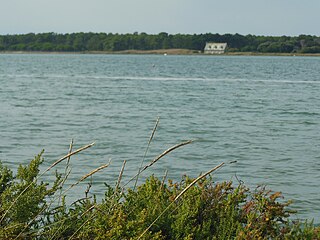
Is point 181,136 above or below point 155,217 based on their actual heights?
below

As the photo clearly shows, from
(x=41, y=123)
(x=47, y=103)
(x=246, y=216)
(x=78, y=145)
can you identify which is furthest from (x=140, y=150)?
(x=47, y=103)

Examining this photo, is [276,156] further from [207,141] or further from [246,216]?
[246,216]

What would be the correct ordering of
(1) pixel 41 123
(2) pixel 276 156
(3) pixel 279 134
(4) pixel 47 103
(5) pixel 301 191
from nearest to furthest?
(5) pixel 301 191 → (2) pixel 276 156 → (3) pixel 279 134 → (1) pixel 41 123 → (4) pixel 47 103

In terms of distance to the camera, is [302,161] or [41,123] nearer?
[302,161]

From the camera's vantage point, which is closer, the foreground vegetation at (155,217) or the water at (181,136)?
the foreground vegetation at (155,217)

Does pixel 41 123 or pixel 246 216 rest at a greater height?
pixel 246 216

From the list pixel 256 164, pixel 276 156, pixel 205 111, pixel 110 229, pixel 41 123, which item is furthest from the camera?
pixel 205 111

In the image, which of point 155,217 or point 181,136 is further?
point 181,136

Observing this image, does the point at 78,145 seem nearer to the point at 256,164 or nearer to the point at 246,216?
the point at 256,164

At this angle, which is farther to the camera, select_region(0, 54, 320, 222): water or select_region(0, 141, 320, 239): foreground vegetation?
select_region(0, 54, 320, 222): water

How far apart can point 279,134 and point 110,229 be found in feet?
58.8

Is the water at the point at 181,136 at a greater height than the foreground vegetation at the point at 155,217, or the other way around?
the foreground vegetation at the point at 155,217

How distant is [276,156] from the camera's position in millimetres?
17828

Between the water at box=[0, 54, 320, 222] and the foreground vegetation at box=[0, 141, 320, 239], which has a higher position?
the foreground vegetation at box=[0, 141, 320, 239]
